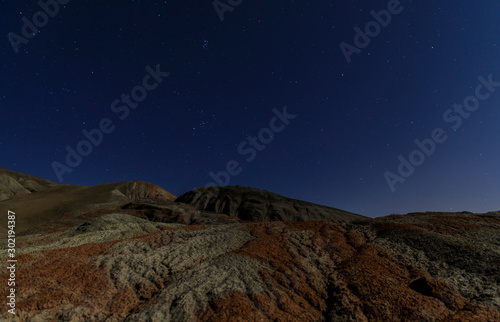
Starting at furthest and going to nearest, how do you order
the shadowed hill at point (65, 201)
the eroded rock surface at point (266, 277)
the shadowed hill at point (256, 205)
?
the shadowed hill at point (256, 205)
the shadowed hill at point (65, 201)
the eroded rock surface at point (266, 277)

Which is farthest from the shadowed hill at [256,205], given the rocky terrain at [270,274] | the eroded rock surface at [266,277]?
the eroded rock surface at [266,277]

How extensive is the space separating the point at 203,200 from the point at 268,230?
47.8 m

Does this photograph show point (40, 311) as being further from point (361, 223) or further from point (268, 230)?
point (361, 223)

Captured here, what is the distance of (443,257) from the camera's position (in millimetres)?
12492

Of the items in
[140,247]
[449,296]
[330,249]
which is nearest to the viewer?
[449,296]

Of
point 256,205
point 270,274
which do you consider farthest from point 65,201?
point 270,274

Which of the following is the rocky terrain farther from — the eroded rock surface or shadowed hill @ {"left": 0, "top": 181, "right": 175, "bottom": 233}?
shadowed hill @ {"left": 0, "top": 181, "right": 175, "bottom": 233}

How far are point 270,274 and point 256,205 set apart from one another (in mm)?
49120

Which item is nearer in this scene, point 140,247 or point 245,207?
point 140,247

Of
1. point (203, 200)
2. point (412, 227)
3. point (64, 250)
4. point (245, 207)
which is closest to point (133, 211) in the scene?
point (203, 200)

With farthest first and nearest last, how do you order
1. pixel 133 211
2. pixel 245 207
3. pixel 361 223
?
1. pixel 245 207
2. pixel 133 211
3. pixel 361 223

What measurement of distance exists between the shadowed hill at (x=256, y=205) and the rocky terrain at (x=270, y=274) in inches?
1460

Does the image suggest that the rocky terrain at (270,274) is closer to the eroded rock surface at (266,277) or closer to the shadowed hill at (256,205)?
the eroded rock surface at (266,277)

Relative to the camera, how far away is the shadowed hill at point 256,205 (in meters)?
55.5
